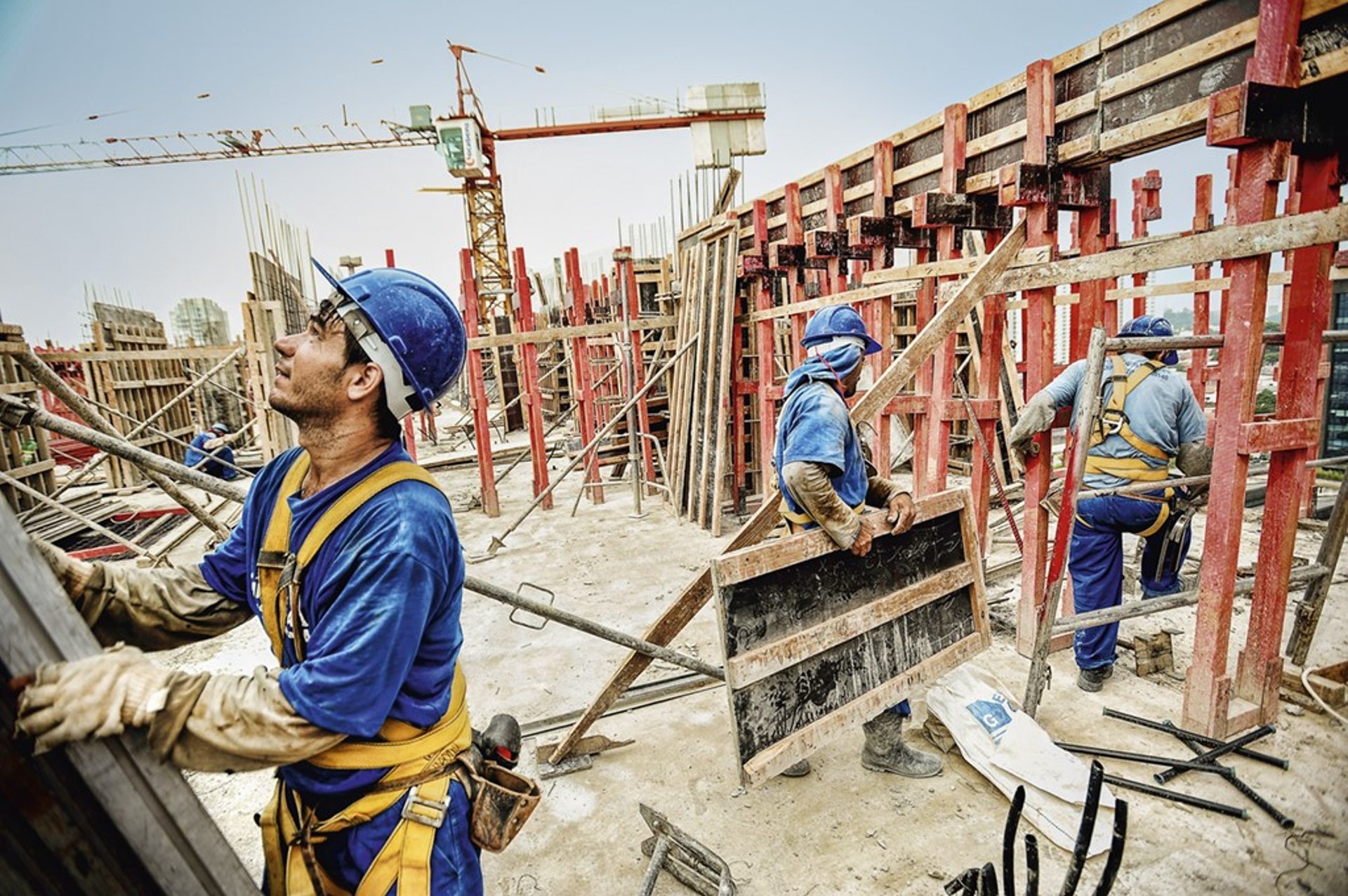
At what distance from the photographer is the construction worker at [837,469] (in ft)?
9.40

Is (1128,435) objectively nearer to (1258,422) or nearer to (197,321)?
(1258,422)

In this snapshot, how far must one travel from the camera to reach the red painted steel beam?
1075 inches

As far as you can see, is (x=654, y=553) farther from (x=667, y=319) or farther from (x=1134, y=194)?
(x=1134, y=194)

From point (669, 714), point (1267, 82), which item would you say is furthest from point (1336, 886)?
point (1267, 82)

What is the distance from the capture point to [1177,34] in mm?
3305

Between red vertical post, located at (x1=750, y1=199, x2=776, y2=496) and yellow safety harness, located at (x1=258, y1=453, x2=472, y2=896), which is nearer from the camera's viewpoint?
yellow safety harness, located at (x1=258, y1=453, x2=472, y2=896)

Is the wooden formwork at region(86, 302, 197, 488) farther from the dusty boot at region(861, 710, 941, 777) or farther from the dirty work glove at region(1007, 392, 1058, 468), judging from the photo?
the dirty work glove at region(1007, 392, 1058, 468)

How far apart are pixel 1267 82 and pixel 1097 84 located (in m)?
1.09

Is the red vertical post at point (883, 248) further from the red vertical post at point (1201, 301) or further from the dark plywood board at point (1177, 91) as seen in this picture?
the red vertical post at point (1201, 301)

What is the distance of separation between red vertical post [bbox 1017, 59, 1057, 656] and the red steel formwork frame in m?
0.98

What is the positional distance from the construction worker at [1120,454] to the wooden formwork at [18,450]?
11.6 m

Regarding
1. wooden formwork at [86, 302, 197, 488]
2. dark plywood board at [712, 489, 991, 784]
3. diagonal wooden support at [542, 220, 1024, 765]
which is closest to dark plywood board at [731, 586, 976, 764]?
dark plywood board at [712, 489, 991, 784]

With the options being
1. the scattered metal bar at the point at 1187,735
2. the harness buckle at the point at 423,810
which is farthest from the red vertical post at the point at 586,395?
the harness buckle at the point at 423,810

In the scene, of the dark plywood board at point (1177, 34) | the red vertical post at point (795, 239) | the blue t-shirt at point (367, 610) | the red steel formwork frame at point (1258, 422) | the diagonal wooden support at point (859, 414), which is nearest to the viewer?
the blue t-shirt at point (367, 610)
